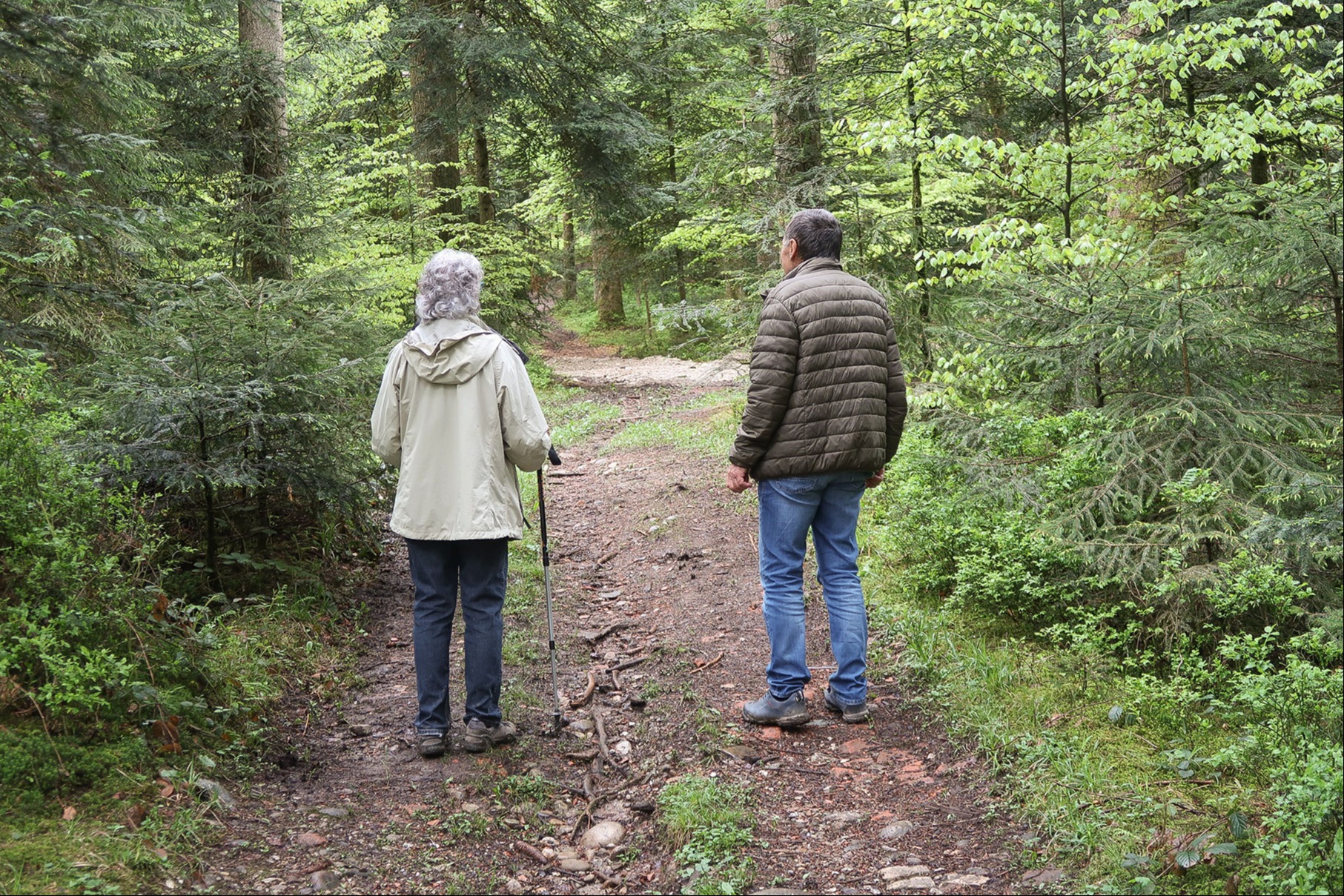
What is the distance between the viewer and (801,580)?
4777mm

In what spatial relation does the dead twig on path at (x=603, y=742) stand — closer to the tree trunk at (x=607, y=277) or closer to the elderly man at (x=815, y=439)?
the elderly man at (x=815, y=439)

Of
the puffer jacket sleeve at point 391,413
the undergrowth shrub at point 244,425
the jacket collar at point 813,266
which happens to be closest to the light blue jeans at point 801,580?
the jacket collar at point 813,266

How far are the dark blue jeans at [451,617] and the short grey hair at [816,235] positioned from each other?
2.06 m

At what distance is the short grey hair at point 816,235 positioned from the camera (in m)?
4.70

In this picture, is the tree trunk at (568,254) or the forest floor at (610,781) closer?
the forest floor at (610,781)

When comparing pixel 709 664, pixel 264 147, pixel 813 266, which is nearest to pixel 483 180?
pixel 264 147

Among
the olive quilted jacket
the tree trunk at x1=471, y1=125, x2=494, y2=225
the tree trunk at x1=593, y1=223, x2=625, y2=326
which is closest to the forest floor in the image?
the olive quilted jacket

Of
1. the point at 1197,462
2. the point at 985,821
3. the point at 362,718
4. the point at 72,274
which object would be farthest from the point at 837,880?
the point at 72,274

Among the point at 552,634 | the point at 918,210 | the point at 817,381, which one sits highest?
the point at 918,210

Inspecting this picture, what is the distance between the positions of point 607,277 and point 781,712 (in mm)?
23739

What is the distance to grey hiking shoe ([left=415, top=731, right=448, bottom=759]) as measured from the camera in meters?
4.56

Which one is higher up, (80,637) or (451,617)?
(80,637)

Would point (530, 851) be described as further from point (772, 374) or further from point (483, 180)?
point (483, 180)

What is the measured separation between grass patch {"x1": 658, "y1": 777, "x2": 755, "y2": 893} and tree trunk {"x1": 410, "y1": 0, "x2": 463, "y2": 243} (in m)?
13.6
